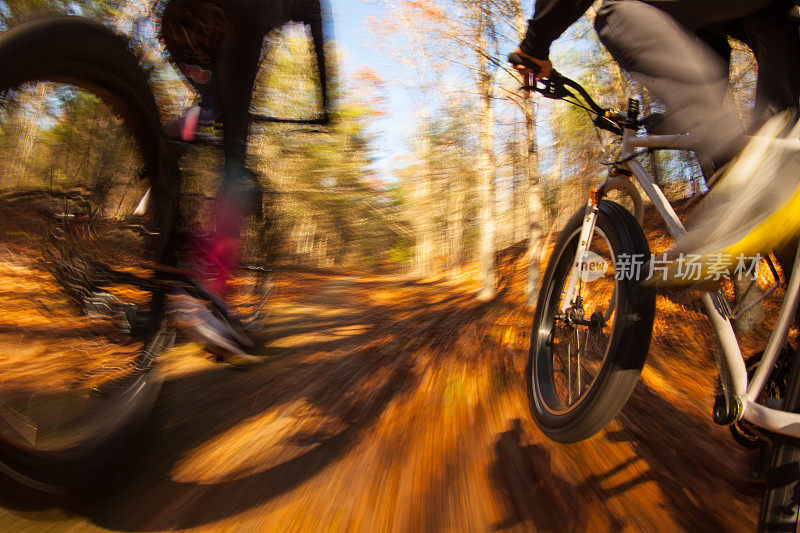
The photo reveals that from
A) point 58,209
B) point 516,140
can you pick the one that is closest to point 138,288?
point 58,209

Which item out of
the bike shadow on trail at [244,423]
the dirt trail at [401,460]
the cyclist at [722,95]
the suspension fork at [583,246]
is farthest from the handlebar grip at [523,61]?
the bike shadow on trail at [244,423]

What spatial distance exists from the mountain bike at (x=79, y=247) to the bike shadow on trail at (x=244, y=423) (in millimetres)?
162

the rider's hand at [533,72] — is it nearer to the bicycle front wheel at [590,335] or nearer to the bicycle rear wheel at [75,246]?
the bicycle front wheel at [590,335]

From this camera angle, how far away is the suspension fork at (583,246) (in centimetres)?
175

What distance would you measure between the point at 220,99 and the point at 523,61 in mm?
1270

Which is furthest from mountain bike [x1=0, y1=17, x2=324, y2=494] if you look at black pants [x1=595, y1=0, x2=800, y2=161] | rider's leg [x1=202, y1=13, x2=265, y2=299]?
black pants [x1=595, y1=0, x2=800, y2=161]

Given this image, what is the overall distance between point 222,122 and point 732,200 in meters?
1.89

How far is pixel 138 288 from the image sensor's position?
1570 mm

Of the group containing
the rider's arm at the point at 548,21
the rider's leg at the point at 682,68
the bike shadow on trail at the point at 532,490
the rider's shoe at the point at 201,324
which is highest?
the rider's arm at the point at 548,21

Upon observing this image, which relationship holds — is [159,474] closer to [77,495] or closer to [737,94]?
[77,495]

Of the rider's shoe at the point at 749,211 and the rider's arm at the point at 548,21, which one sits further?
the rider's arm at the point at 548,21

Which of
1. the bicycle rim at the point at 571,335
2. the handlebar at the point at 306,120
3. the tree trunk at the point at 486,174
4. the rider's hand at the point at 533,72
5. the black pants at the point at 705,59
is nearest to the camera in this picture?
the black pants at the point at 705,59

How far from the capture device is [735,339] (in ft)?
4.02

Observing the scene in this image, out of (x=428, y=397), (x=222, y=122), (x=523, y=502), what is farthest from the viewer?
(x=428, y=397)
